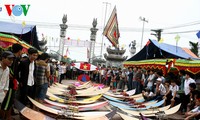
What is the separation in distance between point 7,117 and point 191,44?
29.9 metres

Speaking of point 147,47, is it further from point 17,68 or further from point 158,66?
point 17,68

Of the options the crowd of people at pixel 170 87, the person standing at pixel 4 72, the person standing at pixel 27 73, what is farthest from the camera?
the crowd of people at pixel 170 87

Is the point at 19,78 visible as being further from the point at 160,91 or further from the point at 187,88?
the point at 187,88

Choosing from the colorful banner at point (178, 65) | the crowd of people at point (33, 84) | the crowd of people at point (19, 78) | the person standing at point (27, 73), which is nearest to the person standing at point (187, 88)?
the crowd of people at point (33, 84)

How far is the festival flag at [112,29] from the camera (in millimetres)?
14047

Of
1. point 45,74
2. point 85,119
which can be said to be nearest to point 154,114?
point 85,119

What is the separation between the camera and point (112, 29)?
47.0ft

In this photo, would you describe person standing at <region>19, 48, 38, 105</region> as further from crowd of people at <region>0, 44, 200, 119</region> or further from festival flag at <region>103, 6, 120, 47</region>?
festival flag at <region>103, 6, 120, 47</region>

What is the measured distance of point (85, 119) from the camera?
5.73 metres

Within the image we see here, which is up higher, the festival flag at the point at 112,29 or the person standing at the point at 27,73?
the festival flag at the point at 112,29

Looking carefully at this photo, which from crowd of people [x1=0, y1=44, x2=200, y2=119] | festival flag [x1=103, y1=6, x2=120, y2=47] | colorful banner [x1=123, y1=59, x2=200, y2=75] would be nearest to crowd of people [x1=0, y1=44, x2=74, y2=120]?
crowd of people [x1=0, y1=44, x2=200, y2=119]

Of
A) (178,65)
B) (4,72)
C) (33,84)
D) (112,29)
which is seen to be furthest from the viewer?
(112,29)

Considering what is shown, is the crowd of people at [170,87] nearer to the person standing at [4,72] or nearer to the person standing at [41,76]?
the person standing at [41,76]

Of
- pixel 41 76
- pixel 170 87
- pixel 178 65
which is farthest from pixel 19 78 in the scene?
pixel 178 65
